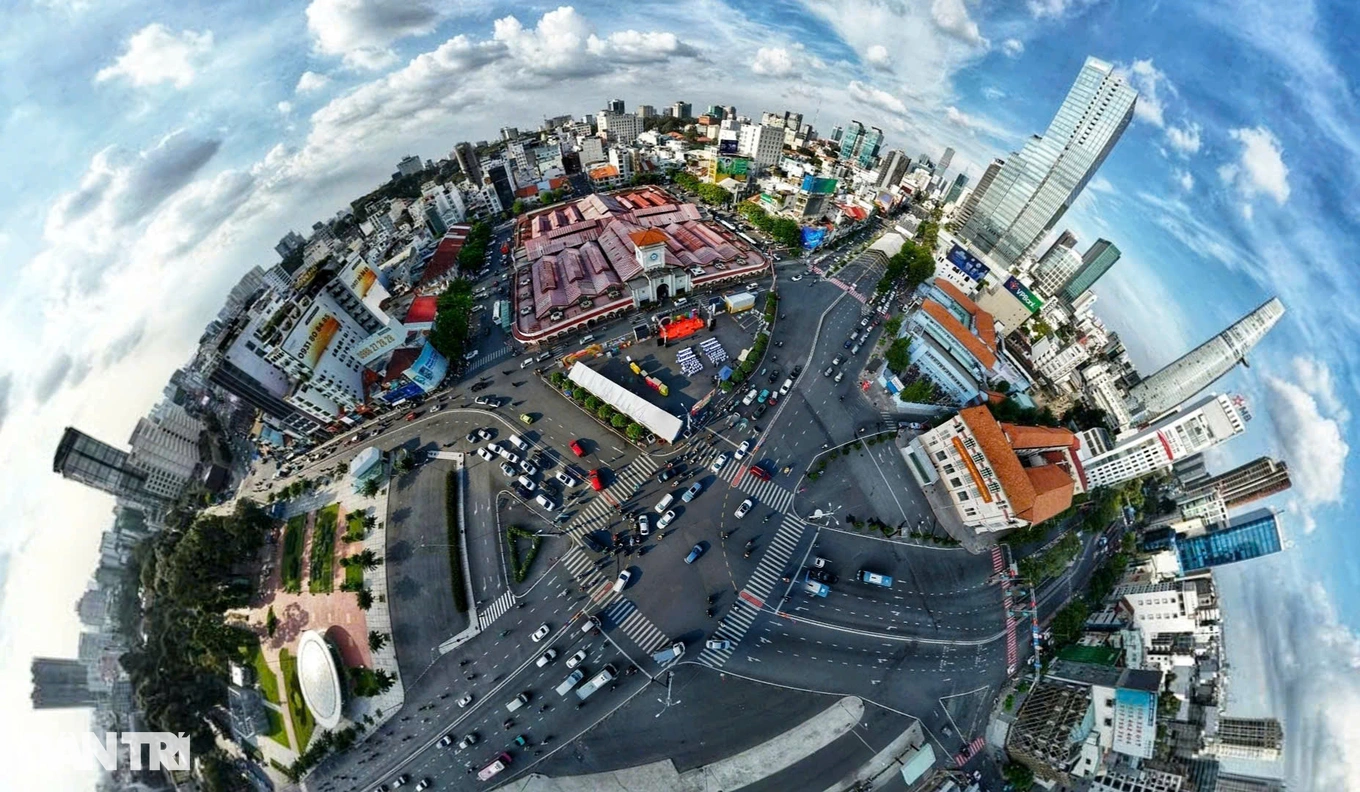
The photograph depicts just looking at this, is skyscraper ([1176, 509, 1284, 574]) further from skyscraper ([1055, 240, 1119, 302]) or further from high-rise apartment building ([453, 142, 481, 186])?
high-rise apartment building ([453, 142, 481, 186])

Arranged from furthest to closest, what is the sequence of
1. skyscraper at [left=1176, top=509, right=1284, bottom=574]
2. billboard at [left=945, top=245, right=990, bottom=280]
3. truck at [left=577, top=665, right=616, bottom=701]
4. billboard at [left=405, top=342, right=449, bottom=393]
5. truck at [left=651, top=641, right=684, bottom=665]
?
billboard at [left=945, top=245, right=990, bottom=280] → skyscraper at [left=1176, top=509, right=1284, bottom=574] → billboard at [left=405, top=342, right=449, bottom=393] → truck at [left=651, top=641, right=684, bottom=665] → truck at [left=577, top=665, right=616, bottom=701]

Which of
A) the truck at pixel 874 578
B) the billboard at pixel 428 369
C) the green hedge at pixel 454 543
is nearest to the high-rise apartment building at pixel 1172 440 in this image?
the truck at pixel 874 578

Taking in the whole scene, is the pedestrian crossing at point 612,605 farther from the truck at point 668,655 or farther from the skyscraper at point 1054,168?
the skyscraper at point 1054,168

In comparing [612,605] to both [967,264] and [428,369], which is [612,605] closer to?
[428,369]

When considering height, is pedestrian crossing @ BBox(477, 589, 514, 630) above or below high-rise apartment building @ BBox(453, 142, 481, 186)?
below

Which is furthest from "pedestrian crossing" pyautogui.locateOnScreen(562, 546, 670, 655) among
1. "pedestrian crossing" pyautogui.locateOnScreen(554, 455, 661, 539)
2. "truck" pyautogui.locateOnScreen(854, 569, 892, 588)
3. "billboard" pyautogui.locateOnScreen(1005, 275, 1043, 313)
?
"billboard" pyautogui.locateOnScreen(1005, 275, 1043, 313)

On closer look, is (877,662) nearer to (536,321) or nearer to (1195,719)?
(1195,719)
